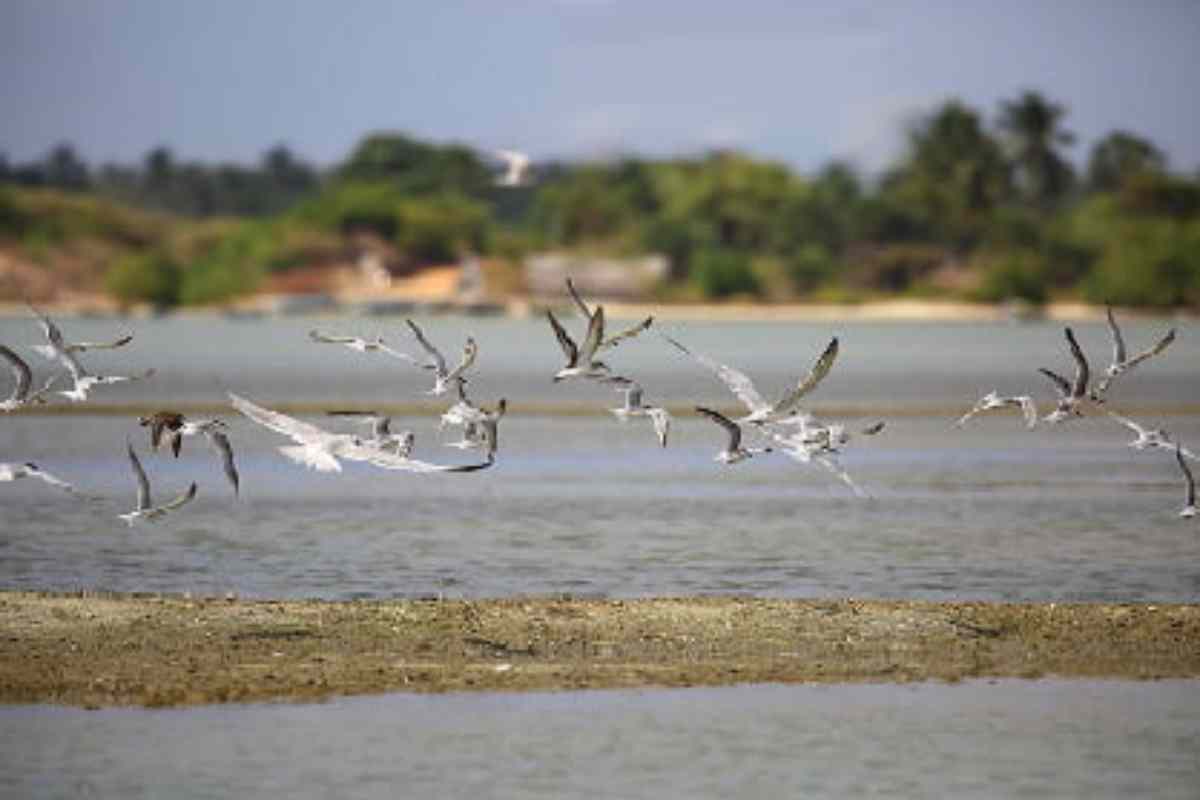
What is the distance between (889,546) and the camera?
3322cm

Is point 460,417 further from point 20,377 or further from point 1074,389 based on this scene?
point 1074,389

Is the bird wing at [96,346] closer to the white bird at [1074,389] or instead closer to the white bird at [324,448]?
the white bird at [324,448]

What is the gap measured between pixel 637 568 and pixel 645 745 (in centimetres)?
1011

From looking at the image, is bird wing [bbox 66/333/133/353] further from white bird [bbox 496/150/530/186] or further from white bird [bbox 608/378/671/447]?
white bird [bbox 496/150/530/186]

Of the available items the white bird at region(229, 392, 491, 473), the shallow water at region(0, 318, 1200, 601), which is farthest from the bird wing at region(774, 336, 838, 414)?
the white bird at region(229, 392, 491, 473)

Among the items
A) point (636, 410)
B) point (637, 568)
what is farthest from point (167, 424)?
point (637, 568)

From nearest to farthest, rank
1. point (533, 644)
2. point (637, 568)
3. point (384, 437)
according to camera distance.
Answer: point (533, 644) → point (384, 437) → point (637, 568)

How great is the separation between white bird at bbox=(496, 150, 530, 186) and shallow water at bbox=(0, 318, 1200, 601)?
185 inches

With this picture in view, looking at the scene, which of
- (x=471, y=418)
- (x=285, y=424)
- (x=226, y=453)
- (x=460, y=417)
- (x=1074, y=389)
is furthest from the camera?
(x=1074, y=389)

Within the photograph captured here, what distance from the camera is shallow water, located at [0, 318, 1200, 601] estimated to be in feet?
95.8

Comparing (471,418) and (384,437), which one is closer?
(384,437)

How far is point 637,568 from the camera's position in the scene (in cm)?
3031

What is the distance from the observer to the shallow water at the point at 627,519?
95.8 ft

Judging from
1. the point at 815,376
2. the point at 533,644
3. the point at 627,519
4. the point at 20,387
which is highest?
the point at 815,376
